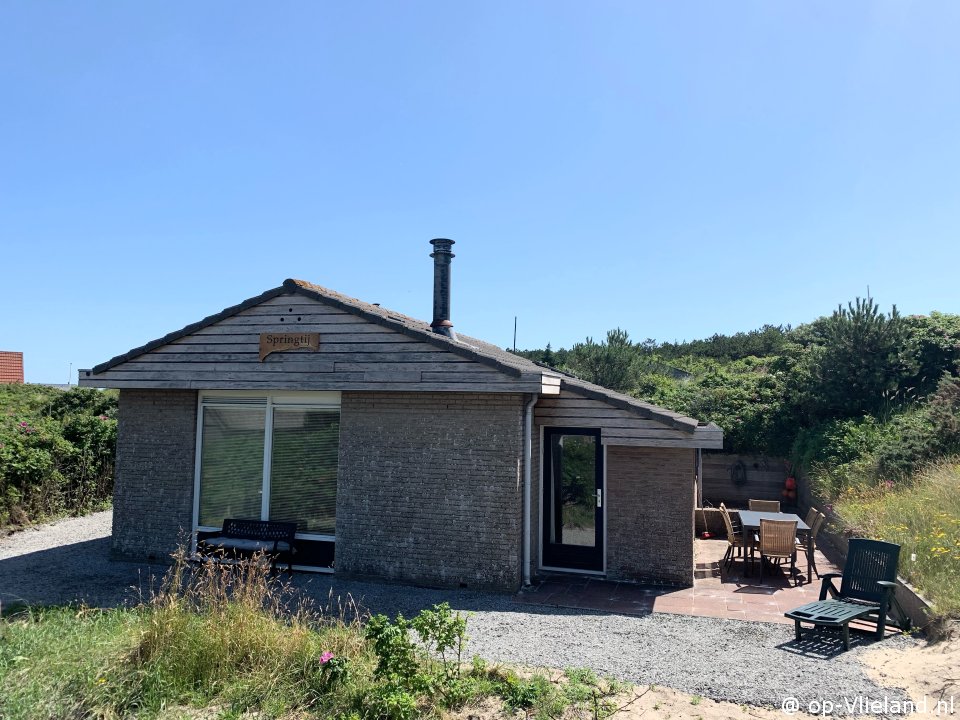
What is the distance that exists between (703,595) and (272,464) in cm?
657

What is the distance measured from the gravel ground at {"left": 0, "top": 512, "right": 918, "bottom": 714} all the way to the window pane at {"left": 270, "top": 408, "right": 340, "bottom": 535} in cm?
92

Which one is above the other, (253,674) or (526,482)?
(526,482)

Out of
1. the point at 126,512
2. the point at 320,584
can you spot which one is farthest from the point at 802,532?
the point at 126,512

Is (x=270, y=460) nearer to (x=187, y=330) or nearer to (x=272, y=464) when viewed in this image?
(x=272, y=464)

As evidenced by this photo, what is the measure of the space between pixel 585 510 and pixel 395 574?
2959mm

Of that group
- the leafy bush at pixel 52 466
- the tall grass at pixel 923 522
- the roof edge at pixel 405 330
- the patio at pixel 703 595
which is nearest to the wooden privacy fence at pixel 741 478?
the tall grass at pixel 923 522

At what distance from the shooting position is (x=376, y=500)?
30.7ft

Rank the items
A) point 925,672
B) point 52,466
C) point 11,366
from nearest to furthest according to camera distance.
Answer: point 925,672, point 52,466, point 11,366

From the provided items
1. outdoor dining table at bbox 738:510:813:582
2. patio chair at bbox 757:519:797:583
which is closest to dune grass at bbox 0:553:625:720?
patio chair at bbox 757:519:797:583

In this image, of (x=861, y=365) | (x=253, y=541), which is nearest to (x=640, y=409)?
(x=253, y=541)

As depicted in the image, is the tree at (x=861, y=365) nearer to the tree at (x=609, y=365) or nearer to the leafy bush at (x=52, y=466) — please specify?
the tree at (x=609, y=365)

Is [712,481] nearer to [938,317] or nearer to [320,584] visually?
[938,317]

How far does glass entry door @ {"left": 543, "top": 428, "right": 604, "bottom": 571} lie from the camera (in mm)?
9773

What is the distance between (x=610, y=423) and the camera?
9.39m
